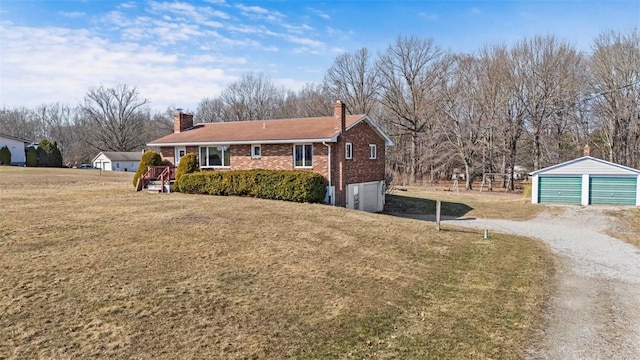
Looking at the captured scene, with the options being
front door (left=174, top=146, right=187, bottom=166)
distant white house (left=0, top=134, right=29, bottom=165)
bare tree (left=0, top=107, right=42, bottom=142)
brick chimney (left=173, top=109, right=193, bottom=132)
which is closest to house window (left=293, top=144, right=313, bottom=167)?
front door (left=174, top=146, right=187, bottom=166)

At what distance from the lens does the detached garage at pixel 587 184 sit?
25969 mm

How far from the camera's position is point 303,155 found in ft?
73.2

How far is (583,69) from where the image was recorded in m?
40.1

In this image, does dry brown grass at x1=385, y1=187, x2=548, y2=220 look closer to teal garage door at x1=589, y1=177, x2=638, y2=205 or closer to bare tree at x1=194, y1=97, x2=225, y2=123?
teal garage door at x1=589, y1=177, x2=638, y2=205

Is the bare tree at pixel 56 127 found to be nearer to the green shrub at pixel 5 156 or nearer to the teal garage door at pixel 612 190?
the green shrub at pixel 5 156

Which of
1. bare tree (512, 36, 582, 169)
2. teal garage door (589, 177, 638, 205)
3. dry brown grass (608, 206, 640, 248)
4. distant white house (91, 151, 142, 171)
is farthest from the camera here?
distant white house (91, 151, 142, 171)

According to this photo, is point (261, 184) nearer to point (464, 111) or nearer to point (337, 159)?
point (337, 159)

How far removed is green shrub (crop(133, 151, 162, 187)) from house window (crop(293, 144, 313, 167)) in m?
8.61

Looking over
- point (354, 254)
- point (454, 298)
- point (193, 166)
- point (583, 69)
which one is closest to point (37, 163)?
point (193, 166)

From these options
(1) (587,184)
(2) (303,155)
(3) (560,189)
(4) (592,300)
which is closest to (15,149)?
(2) (303,155)

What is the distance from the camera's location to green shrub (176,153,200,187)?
23.3 meters

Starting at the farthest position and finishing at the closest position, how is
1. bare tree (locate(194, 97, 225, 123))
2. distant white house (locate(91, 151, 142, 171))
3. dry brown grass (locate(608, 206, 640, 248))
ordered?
bare tree (locate(194, 97, 225, 123)) → distant white house (locate(91, 151, 142, 171)) → dry brown grass (locate(608, 206, 640, 248))

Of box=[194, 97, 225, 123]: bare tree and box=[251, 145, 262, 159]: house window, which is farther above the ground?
box=[194, 97, 225, 123]: bare tree

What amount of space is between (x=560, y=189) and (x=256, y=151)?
19492mm
